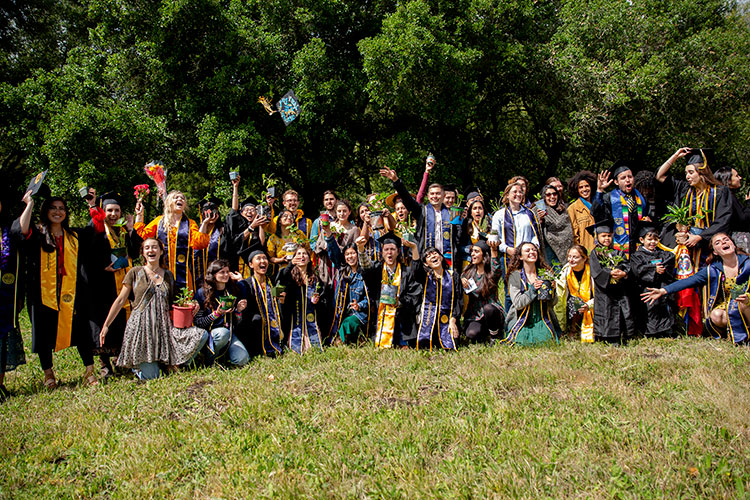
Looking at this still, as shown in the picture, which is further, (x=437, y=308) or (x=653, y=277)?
(x=653, y=277)

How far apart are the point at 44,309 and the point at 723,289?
768cm

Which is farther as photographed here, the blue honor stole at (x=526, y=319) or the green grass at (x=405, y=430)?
the blue honor stole at (x=526, y=319)

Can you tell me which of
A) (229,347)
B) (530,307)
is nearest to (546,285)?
(530,307)

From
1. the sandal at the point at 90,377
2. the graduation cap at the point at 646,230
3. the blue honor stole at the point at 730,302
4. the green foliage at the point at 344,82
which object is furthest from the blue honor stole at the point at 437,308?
the green foliage at the point at 344,82

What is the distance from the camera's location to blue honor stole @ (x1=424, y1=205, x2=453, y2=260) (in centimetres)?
A: 756

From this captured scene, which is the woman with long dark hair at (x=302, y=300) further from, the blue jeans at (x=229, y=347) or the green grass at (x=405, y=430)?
the green grass at (x=405, y=430)

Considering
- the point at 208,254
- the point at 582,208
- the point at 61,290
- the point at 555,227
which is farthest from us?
the point at 582,208

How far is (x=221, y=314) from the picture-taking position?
20.0 feet

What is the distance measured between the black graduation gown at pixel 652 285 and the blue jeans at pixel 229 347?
15.7 ft

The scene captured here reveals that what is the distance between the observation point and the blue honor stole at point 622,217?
294 inches

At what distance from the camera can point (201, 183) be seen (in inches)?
892

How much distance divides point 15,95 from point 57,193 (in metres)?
2.93

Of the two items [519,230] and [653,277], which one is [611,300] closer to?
[653,277]

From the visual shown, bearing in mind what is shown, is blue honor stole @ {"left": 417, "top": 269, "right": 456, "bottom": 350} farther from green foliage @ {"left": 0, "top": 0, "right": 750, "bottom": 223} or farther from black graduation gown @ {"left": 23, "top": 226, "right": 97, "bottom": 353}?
green foliage @ {"left": 0, "top": 0, "right": 750, "bottom": 223}
